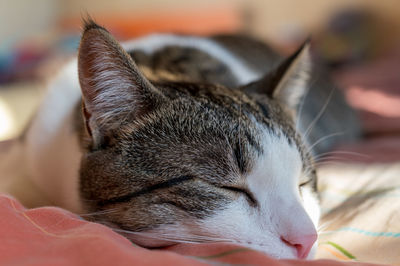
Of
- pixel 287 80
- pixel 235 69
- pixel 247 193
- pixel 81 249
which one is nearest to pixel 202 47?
pixel 235 69

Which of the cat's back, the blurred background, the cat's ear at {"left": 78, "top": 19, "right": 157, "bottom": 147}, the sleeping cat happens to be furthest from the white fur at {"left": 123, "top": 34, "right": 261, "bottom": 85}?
the blurred background

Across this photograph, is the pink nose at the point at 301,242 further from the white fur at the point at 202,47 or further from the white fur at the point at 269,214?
the white fur at the point at 202,47

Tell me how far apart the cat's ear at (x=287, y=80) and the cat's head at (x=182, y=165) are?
0.22m

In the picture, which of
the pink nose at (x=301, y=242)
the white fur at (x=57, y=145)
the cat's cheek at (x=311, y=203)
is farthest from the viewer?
the white fur at (x=57, y=145)

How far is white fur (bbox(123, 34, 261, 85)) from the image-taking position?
1.63 meters

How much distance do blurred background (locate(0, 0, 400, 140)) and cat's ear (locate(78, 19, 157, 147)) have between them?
7.09 feet

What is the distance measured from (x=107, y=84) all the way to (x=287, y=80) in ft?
1.80

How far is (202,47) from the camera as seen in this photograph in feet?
5.70

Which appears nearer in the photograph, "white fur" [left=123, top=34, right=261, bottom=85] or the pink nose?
the pink nose

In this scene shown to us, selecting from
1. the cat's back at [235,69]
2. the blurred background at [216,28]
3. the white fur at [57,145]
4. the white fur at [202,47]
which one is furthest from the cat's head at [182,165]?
the blurred background at [216,28]

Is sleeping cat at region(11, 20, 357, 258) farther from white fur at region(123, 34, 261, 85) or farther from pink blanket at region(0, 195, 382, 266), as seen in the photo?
white fur at region(123, 34, 261, 85)

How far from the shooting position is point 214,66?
5.13ft

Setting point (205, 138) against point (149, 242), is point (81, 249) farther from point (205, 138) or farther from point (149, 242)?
point (205, 138)

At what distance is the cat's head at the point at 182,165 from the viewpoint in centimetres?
81
